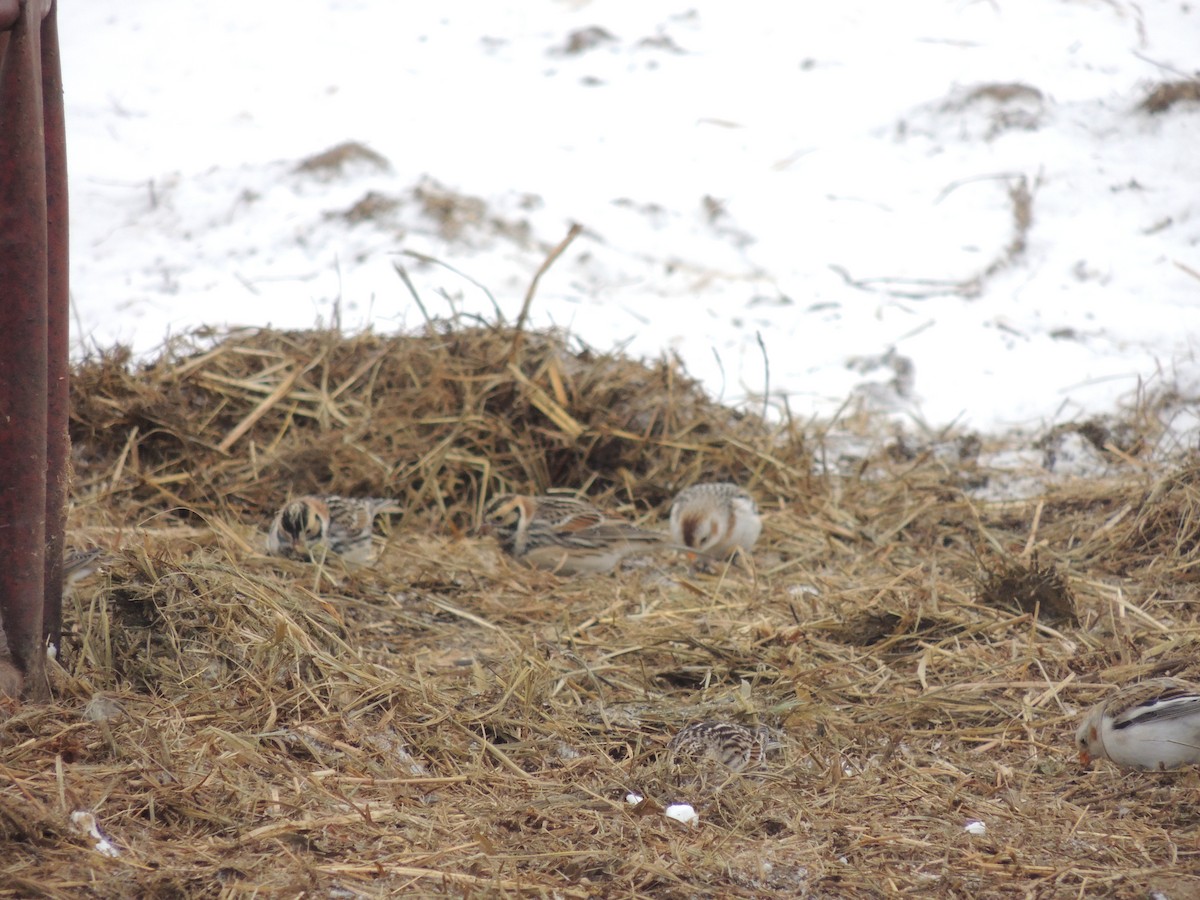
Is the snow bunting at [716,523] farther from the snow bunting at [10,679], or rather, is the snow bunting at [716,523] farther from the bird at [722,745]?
the snow bunting at [10,679]

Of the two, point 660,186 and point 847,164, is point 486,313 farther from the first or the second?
point 847,164

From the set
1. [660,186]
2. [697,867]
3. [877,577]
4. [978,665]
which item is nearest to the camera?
[697,867]

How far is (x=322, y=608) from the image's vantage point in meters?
4.00

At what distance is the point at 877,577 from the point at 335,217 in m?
5.43

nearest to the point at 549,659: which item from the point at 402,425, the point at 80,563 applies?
the point at 80,563

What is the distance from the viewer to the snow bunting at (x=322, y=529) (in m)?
4.62

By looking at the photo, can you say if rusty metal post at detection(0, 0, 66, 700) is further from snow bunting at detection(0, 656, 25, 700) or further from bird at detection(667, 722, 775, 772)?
bird at detection(667, 722, 775, 772)

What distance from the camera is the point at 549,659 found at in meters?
3.89

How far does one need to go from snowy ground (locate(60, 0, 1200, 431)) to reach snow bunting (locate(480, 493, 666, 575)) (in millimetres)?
1575

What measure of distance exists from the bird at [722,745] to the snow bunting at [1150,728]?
901mm

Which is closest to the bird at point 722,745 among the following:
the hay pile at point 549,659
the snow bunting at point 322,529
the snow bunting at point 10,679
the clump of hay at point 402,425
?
the hay pile at point 549,659

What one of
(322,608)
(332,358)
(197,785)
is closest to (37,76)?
(197,785)

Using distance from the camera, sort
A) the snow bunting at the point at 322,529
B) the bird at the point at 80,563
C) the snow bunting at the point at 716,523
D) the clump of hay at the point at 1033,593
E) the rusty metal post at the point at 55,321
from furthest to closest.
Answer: the snow bunting at the point at 716,523, the snow bunting at the point at 322,529, the clump of hay at the point at 1033,593, the bird at the point at 80,563, the rusty metal post at the point at 55,321

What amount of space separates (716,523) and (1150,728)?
2.32m
